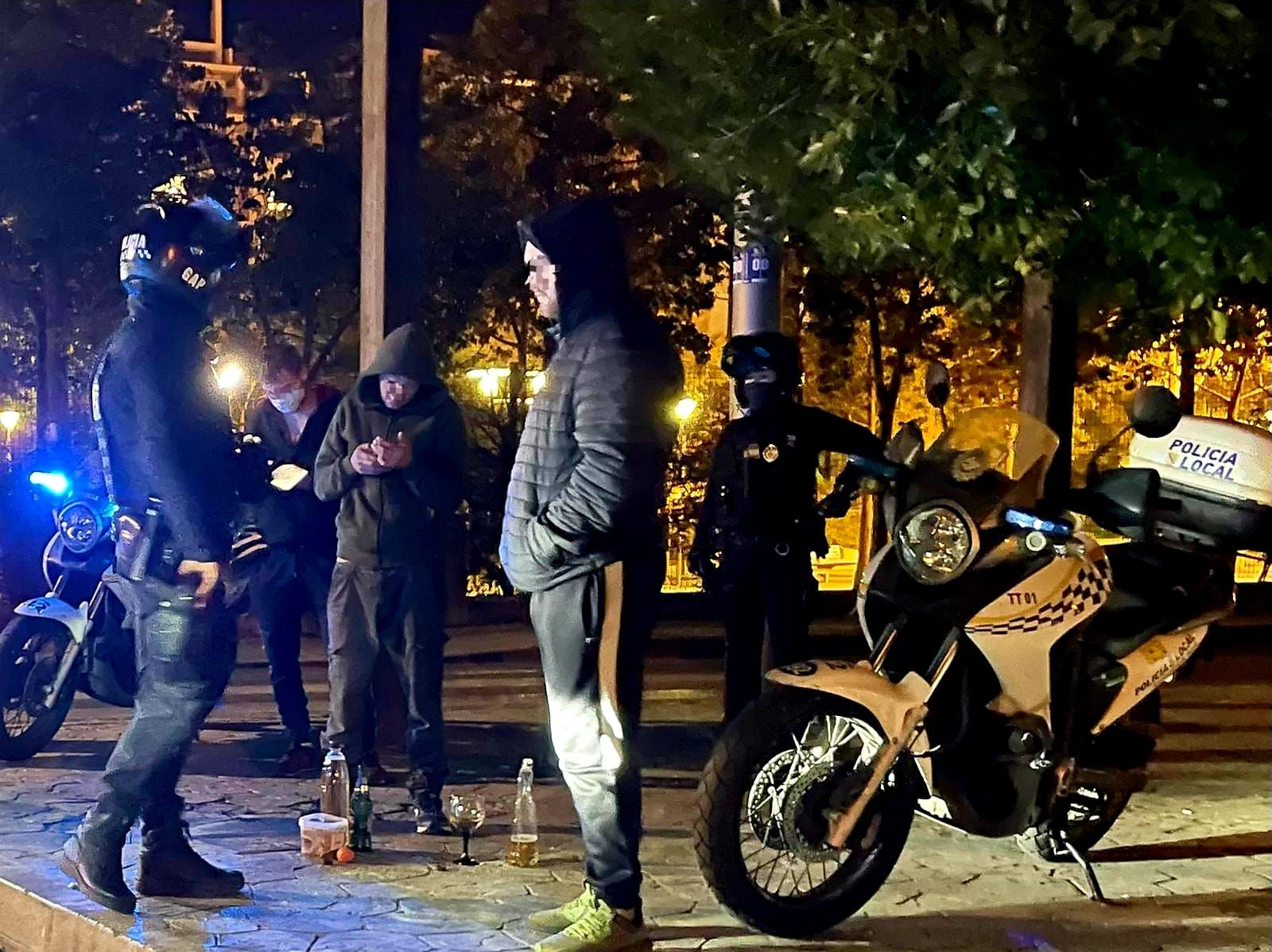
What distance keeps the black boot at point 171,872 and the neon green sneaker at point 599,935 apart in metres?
1.17

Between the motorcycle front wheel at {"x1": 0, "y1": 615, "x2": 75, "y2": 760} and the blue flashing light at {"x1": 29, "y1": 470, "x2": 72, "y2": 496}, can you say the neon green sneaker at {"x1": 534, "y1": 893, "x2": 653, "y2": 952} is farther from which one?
the blue flashing light at {"x1": 29, "y1": 470, "x2": 72, "y2": 496}

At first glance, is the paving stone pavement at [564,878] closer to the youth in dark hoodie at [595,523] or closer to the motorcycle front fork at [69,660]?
the motorcycle front fork at [69,660]

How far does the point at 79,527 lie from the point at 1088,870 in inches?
183

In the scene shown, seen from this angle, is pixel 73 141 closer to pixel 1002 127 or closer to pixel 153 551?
pixel 153 551

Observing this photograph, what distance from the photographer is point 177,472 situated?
4777 mm

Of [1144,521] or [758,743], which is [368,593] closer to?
[758,743]

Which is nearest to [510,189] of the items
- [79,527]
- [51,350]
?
[51,350]

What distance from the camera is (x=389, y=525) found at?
6168 millimetres

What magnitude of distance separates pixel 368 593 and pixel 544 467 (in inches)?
74.1

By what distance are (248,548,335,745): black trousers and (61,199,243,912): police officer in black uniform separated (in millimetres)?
2377

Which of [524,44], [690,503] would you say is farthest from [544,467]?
[690,503]

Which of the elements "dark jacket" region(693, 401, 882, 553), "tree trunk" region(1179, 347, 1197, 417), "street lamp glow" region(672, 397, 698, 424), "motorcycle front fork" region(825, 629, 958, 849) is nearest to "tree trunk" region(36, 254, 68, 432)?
"street lamp glow" region(672, 397, 698, 424)

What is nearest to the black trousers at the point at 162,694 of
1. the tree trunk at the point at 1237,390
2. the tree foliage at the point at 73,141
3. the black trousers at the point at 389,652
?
the black trousers at the point at 389,652

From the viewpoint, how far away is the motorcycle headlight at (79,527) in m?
7.20
